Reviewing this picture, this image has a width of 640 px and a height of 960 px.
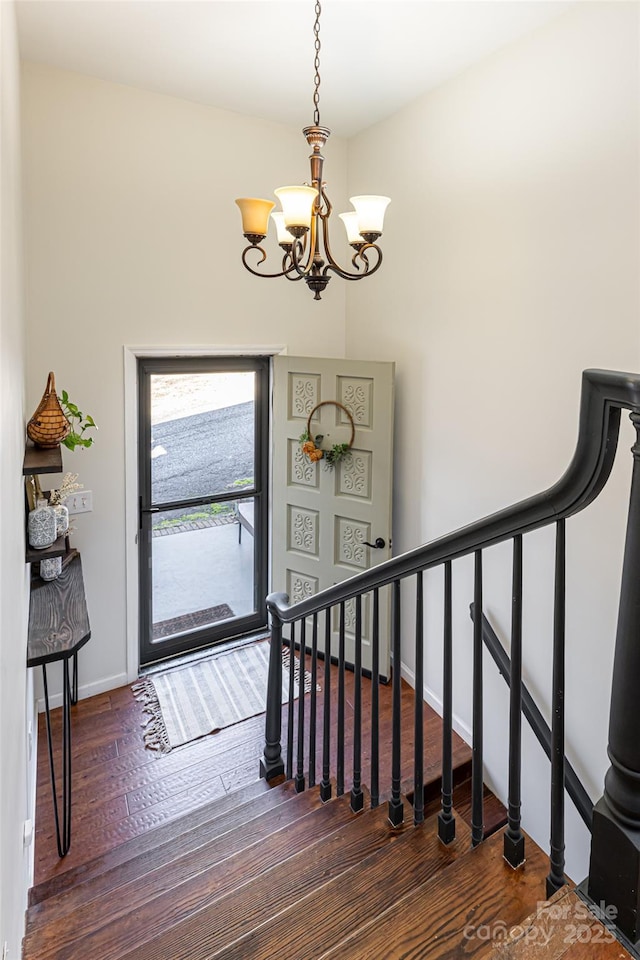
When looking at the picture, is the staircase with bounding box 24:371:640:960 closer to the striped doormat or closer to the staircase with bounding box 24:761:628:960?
the staircase with bounding box 24:761:628:960

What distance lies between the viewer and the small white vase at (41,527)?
245 cm

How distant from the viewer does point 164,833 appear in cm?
238

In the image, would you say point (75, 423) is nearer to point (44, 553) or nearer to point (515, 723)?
point (44, 553)

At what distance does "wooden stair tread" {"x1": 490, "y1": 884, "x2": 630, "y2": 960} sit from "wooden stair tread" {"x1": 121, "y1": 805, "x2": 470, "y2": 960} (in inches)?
22.4

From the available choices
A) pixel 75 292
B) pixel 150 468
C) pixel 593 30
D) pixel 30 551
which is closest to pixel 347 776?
pixel 30 551

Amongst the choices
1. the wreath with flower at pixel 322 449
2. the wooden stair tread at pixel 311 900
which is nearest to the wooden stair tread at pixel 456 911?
the wooden stair tread at pixel 311 900

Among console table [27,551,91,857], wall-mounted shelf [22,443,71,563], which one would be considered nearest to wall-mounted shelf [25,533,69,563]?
wall-mounted shelf [22,443,71,563]

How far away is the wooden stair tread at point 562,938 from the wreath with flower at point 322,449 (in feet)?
9.19

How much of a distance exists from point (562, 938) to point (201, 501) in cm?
318

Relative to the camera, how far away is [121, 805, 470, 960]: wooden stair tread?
4.50ft

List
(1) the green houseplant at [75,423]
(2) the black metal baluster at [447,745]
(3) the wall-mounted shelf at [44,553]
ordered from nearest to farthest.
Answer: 1. (2) the black metal baluster at [447,745]
2. (3) the wall-mounted shelf at [44,553]
3. (1) the green houseplant at [75,423]

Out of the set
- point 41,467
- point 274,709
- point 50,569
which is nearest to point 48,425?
point 41,467

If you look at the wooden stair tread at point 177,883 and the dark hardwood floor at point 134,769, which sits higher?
the wooden stair tread at point 177,883

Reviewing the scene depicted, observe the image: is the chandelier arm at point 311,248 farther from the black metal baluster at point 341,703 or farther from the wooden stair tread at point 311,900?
the wooden stair tread at point 311,900
